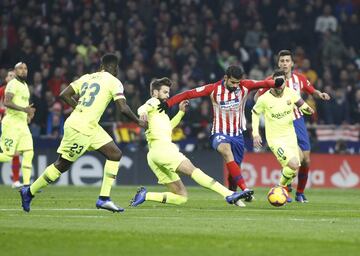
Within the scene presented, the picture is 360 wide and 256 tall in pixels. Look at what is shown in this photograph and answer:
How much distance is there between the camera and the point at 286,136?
61.1 ft

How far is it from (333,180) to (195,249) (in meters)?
15.6

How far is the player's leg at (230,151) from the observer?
1750 cm

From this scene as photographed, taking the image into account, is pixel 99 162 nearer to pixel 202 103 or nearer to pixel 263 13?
pixel 202 103

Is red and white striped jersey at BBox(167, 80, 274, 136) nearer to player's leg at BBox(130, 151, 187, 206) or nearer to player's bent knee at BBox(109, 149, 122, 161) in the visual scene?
player's leg at BBox(130, 151, 187, 206)

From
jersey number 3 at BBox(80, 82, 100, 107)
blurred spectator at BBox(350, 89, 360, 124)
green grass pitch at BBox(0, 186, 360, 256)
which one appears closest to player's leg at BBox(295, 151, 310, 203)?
green grass pitch at BBox(0, 186, 360, 256)

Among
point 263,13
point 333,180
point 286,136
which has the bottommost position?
point 333,180

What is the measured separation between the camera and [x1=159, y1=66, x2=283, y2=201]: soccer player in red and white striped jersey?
57.2ft

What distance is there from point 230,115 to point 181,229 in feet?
18.1

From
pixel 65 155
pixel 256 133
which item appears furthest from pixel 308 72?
pixel 65 155

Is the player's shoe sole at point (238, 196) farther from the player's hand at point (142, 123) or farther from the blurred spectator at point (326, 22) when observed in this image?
the blurred spectator at point (326, 22)

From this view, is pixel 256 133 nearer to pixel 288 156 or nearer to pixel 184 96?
pixel 288 156

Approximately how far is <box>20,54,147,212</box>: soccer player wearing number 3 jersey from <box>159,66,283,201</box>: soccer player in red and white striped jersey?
2.63 m

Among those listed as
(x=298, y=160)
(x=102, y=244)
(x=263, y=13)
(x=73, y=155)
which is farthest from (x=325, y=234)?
(x=263, y=13)

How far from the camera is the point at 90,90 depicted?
15.0m
